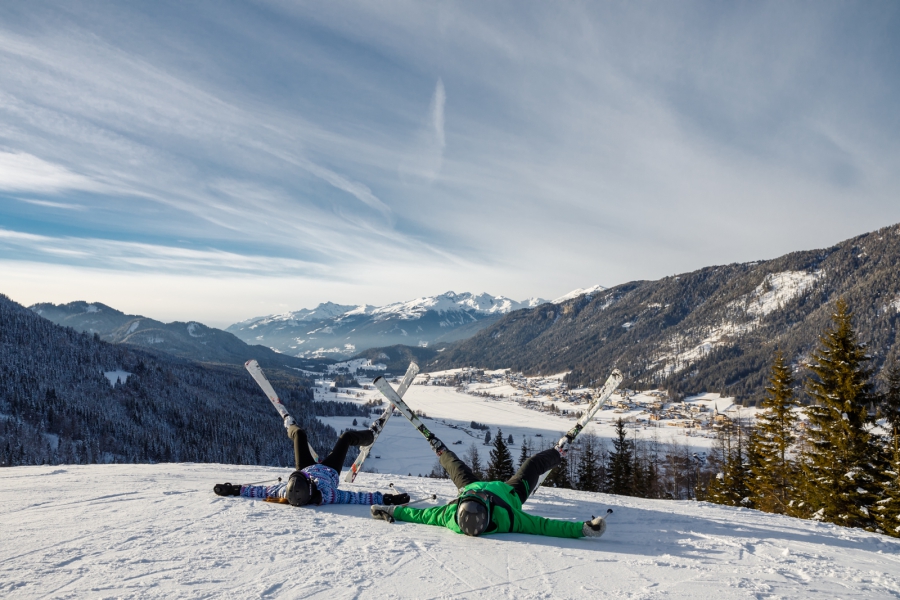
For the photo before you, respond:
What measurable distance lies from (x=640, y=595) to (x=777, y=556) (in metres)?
2.36

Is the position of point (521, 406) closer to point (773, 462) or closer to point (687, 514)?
point (773, 462)

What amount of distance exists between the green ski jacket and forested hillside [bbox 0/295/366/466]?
79333mm

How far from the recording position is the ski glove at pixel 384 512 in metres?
5.95

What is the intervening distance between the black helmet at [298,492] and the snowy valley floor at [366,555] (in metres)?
0.19

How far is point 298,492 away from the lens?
21.4 feet

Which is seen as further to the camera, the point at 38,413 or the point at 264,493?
A: the point at 38,413

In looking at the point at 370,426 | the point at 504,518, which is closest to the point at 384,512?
the point at 504,518

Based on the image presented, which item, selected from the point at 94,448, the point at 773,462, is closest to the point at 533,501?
the point at 773,462

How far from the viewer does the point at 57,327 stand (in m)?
140

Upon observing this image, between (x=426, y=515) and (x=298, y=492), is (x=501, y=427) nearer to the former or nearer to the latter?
(x=298, y=492)

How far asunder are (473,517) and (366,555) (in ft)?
4.65

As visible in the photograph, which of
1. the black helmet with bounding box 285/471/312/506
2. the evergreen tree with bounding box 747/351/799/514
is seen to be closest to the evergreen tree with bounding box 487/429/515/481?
the evergreen tree with bounding box 747/351/799/514

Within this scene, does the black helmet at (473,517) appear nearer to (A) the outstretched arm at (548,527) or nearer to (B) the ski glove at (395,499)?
(A) the outstretched arm at (548,527)

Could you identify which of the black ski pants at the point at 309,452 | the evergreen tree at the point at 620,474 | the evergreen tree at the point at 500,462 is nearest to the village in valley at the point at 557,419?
the evergreen tree at the point at 500,462
